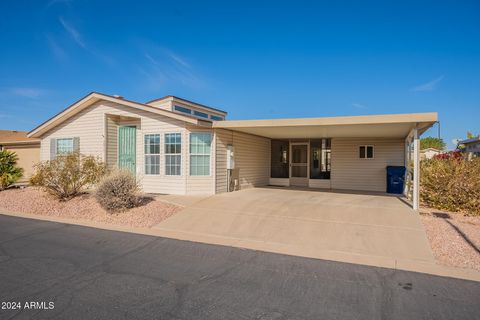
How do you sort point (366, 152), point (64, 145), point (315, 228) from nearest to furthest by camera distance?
point (315, 228)
point (366, 152)
point (64, 145)

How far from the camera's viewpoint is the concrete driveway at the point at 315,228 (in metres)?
6.00

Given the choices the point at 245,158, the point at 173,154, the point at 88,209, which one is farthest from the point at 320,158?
the point at 88,209

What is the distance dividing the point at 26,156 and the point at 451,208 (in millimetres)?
23234

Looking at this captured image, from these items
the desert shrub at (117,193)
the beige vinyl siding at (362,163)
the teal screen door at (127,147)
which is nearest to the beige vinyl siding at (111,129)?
the teal screen door at (127,147)

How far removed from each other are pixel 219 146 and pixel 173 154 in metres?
1.83

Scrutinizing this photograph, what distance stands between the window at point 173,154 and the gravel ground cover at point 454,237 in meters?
8.29

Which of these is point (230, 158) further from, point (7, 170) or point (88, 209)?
point (7, 170)

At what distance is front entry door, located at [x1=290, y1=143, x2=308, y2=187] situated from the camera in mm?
15289

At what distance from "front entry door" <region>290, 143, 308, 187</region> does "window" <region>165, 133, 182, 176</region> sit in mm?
6265

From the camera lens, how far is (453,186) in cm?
952

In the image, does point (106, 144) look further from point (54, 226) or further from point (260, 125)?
point (260, 125)

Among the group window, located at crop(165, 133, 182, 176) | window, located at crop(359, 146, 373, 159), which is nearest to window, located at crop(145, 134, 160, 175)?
window, located at crop(165, 133, 182, 176)

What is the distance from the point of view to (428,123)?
840cm

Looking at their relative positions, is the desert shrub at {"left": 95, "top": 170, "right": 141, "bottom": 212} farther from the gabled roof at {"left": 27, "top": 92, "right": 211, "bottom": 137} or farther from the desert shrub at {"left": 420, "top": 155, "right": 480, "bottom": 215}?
the desert shrub at {"left": 420, "top": 155, "right": 480, "bottom": 215}
